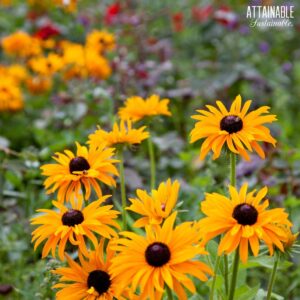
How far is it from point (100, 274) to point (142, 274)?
19cm

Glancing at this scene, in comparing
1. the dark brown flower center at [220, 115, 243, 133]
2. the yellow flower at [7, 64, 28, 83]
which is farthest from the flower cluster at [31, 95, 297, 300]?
the yellow flower at [7, 64, 28, 83]

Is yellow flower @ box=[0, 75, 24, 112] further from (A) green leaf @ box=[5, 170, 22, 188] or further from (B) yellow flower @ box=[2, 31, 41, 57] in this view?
(A) green leaf @ box=[5, 170, 22, 188]

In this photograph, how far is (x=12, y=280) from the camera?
6.54 ft

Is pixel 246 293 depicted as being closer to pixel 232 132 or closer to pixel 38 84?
pixel 232 132

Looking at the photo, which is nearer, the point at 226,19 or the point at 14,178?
the point at 14,178

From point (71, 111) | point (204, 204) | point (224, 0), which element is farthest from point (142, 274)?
point (224, 0)

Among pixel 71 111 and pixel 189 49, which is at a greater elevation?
pixel 189 49

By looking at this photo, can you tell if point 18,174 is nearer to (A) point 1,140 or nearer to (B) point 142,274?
(A) point 1,140

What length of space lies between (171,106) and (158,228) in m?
2.25

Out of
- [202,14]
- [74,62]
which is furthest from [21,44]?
[202,14]

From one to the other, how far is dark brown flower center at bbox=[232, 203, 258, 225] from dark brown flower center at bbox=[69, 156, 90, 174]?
0.37 metres

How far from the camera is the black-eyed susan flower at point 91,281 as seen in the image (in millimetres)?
1185

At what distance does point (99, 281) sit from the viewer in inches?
47.1

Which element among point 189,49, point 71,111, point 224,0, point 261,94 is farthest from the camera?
point 224,0
